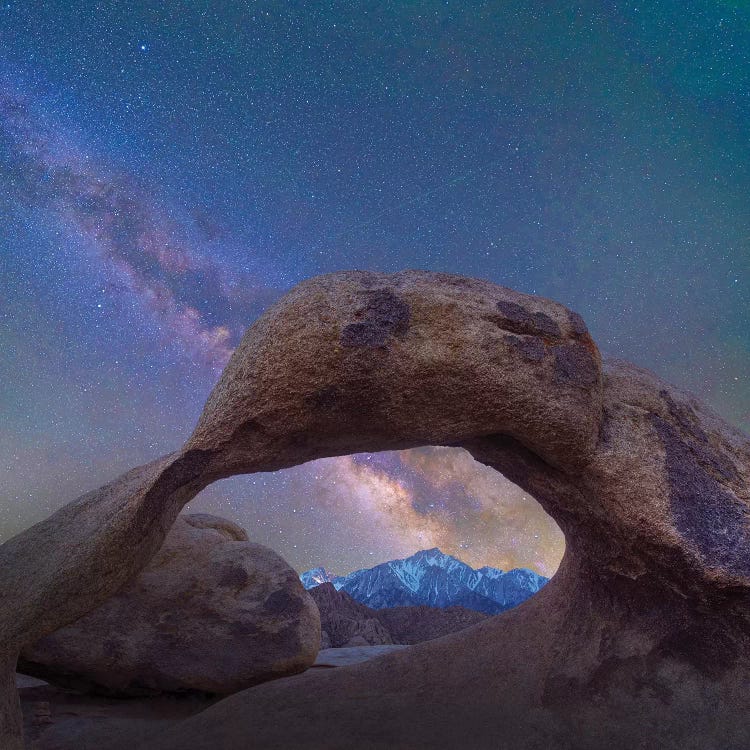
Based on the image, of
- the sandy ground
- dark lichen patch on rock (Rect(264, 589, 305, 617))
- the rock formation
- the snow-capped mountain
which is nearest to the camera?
the sandy ground

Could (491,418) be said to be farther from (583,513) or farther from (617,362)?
(617,362)

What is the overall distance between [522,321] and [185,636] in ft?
24.2

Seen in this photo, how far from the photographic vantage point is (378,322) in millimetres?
5113

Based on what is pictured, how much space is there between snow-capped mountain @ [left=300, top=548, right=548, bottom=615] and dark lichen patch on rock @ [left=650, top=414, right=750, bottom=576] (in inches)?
4401

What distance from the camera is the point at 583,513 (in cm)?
618

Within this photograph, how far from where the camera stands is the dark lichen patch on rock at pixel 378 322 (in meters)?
5.02

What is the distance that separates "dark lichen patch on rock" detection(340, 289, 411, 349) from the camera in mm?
5023

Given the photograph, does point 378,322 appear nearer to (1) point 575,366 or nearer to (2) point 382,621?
(1) point 575,366

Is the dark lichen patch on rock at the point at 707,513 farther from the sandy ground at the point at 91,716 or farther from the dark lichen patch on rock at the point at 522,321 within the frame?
the sandy ground at the point at 91,716

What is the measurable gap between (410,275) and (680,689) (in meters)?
5.28

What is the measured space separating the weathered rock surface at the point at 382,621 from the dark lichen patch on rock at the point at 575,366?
16.8 m

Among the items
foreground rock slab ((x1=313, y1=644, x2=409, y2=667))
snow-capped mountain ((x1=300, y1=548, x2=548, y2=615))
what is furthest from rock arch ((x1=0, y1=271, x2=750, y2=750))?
snow-capped mountain ((x1=300, y1=548, x2=548, y2=615))

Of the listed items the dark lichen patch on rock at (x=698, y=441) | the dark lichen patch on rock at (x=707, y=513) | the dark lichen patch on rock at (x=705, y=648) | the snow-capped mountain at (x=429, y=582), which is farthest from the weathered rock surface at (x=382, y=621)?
the snow-capped mountain at (x=429, y=582)

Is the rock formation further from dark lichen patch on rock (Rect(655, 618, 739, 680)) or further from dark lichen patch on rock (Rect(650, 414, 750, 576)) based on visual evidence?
dark lichen patch on rock (Rect(650, 414, 750, 576))
